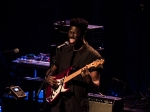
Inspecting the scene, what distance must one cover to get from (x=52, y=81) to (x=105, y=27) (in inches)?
188

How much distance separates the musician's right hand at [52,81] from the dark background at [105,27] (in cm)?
347

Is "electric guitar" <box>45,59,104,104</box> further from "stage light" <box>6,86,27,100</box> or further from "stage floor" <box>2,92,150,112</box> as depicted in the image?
"stage floor" <box>2,92,150,112</box>

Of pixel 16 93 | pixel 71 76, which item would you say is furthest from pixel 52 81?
pixel 16 93

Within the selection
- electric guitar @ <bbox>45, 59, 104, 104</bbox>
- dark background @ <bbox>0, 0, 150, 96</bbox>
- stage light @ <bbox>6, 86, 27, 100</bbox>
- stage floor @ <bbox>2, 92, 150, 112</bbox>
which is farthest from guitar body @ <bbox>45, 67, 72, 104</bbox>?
dark background @ <bbox>0, 0, 150, 96</bbox>

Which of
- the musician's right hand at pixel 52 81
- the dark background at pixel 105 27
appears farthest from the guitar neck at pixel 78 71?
the dark background at pixel 105 27

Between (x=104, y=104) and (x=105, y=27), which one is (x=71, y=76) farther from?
(x=105, y=27)

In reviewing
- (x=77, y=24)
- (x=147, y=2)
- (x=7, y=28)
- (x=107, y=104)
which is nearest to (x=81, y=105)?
(x=77, y=24)

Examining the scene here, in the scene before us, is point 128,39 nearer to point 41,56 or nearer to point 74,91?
point 41,56

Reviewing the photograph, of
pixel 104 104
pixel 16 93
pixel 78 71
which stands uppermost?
pixel 78 71

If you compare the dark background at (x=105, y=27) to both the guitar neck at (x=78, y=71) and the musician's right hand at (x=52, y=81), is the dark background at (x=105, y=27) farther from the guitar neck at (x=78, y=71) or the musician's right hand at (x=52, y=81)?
the guitar neck at (x=78, y=71)

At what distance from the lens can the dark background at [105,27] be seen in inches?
394

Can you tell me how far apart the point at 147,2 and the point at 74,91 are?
466cm

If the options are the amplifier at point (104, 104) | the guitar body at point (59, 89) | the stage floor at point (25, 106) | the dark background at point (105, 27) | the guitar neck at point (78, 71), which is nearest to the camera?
the guitar neck at point (78, 71)

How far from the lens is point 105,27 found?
1047 centimetres
